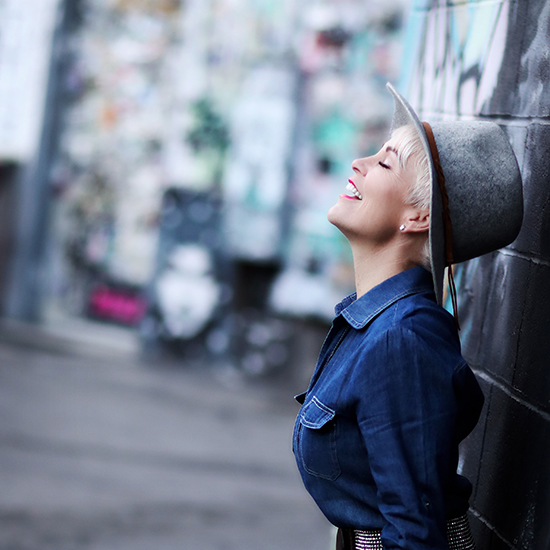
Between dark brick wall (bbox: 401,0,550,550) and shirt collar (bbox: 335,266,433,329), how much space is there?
14.2 inches

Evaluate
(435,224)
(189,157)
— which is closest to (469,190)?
(435,224)

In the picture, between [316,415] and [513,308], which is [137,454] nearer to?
[513,308]

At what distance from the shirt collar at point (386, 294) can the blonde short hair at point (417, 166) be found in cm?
5

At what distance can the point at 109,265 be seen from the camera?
9.27 meters

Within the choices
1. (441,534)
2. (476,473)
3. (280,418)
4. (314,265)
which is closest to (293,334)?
(314,265)

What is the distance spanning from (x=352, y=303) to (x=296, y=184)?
6.99 meters

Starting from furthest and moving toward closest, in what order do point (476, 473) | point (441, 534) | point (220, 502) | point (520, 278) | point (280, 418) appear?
point (280, 418) → point (220, 502) → point (476, 473) → point (520, 278) → point (441, 534)

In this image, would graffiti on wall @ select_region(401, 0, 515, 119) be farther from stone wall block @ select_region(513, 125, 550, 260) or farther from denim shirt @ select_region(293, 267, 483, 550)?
denim shirt @ select_region(293, 267, 483, 550)

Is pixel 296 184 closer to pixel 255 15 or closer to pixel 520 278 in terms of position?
pixel 255 15

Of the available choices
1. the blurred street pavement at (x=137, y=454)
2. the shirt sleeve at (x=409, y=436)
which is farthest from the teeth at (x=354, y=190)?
the blurred street pavement at (x=137, y=454)

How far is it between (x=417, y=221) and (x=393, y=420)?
0.45 meters

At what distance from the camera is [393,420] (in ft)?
4.66

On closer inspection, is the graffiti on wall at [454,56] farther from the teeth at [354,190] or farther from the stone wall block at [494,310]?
the teeth at [354,190]

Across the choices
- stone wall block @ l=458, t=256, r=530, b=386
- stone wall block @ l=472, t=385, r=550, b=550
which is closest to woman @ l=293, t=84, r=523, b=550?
stone wall block @ l=472, t=385, r=550, b=550
